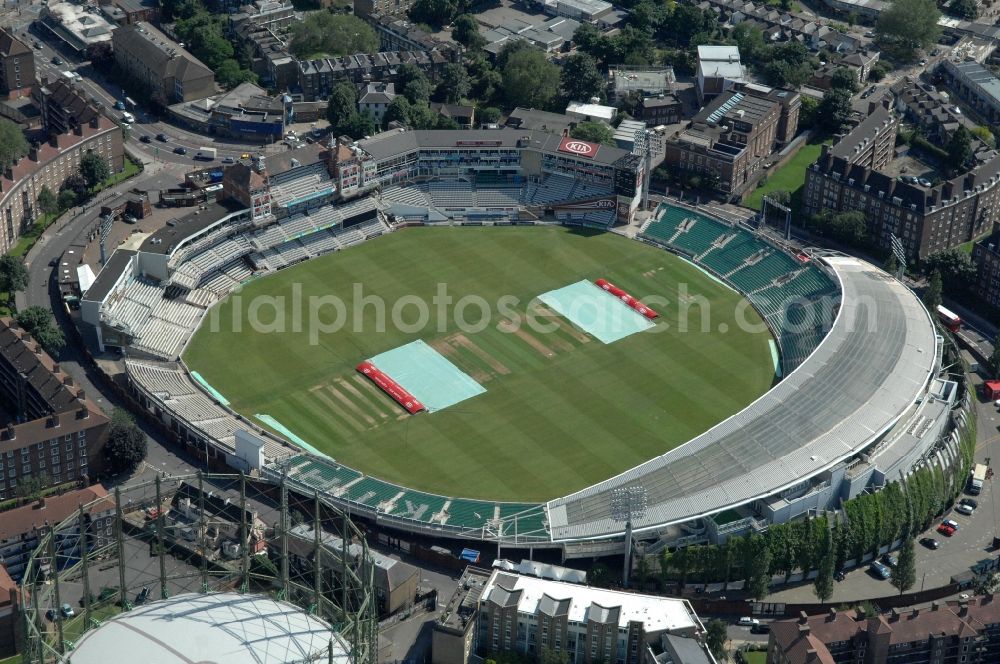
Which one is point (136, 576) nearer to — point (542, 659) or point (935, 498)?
point (542, 659)

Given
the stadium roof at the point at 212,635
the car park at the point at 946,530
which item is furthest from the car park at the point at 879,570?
the stadium roof at the point at 212,635

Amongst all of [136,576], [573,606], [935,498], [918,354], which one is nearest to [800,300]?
[918,354]

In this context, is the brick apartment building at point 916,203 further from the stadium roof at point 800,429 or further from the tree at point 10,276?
the tree at point 10,276

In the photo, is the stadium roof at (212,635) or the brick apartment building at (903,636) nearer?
the stadium roof at (212,635)

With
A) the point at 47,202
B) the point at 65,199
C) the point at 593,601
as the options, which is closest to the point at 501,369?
the point at 593,601

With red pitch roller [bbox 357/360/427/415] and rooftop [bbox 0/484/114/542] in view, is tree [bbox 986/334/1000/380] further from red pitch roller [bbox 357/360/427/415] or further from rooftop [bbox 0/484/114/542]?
rooftop [bbox 0/484/114/542]

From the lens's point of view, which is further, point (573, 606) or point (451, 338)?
point (451, 338)
